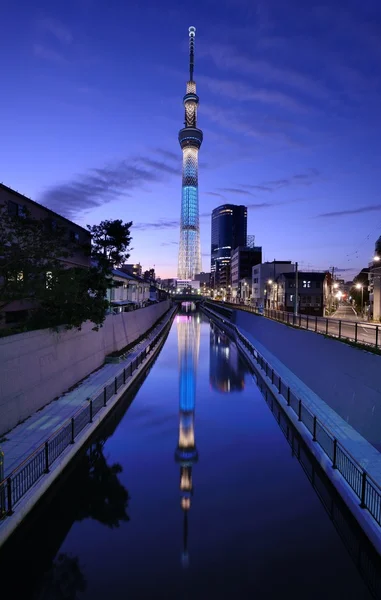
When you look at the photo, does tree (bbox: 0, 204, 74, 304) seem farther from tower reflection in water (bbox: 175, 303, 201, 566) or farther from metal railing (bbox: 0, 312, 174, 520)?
tower reflection in water (bbox: 175, 303, 201, 566)

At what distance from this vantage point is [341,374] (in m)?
16.7

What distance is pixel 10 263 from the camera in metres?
16.0

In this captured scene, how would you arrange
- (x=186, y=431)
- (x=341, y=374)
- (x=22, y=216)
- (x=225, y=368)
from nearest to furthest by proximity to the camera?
1. (x=341, y=374)
2. (x=186, y=431)
3. (x=22, y=216)
4. (x=225, y=368)

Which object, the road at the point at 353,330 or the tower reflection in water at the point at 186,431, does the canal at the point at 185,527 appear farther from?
the road at the point at 353,330

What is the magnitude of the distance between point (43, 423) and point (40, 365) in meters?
3.12

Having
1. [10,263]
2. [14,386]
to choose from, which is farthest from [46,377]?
[10,263]

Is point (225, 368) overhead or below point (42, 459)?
below

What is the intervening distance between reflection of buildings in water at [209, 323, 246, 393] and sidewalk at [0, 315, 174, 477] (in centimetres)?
879

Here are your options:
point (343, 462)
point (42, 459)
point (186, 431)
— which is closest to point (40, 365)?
point (42, 459)

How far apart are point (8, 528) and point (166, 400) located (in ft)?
48.1

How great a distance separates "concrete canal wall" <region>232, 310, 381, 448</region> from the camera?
1338 cm

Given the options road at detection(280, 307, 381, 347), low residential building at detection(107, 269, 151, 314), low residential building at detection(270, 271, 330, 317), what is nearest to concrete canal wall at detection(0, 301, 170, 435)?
low residential building at detection(107, 269, 151, 314)

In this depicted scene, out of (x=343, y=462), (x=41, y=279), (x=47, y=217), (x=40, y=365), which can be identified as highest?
(x=47, y=217)

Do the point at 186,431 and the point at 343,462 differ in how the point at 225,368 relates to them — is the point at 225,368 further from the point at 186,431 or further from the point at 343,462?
the point at 343,462
